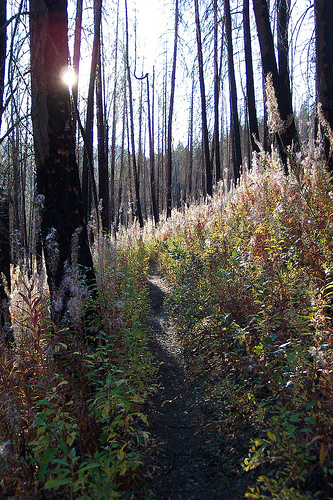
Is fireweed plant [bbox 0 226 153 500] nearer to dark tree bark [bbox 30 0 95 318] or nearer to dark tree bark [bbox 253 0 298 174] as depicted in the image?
dark tree bark [bbox 30 0 95 318]

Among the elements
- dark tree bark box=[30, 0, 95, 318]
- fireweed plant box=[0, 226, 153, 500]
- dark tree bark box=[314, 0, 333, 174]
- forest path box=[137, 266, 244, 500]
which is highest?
dark tree bark box=[314, 0, 333, 174]

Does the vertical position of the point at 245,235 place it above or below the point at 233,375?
above

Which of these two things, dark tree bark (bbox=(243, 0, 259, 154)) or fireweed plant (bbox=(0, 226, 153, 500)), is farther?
dark tree bark (bbox=(243, 0, 259, 154))

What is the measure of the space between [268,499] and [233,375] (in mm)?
1218

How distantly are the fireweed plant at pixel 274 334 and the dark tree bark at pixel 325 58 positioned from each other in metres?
1.31

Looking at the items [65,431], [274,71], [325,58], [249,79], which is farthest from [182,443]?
[249,79]

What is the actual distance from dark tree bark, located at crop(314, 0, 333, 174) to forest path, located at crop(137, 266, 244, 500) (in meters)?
4.29

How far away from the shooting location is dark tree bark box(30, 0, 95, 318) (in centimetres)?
298

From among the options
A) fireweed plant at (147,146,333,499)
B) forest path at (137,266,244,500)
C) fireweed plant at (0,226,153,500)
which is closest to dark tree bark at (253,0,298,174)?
fireweed plant at (147,146,333,499)

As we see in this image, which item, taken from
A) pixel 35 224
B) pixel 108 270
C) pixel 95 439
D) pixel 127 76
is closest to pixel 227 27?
pixel 127 76

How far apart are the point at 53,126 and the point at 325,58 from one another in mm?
4984

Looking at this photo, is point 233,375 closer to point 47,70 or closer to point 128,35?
point 47,70

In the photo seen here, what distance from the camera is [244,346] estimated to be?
2.78 m

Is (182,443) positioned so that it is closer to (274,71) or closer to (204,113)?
(274,71)
